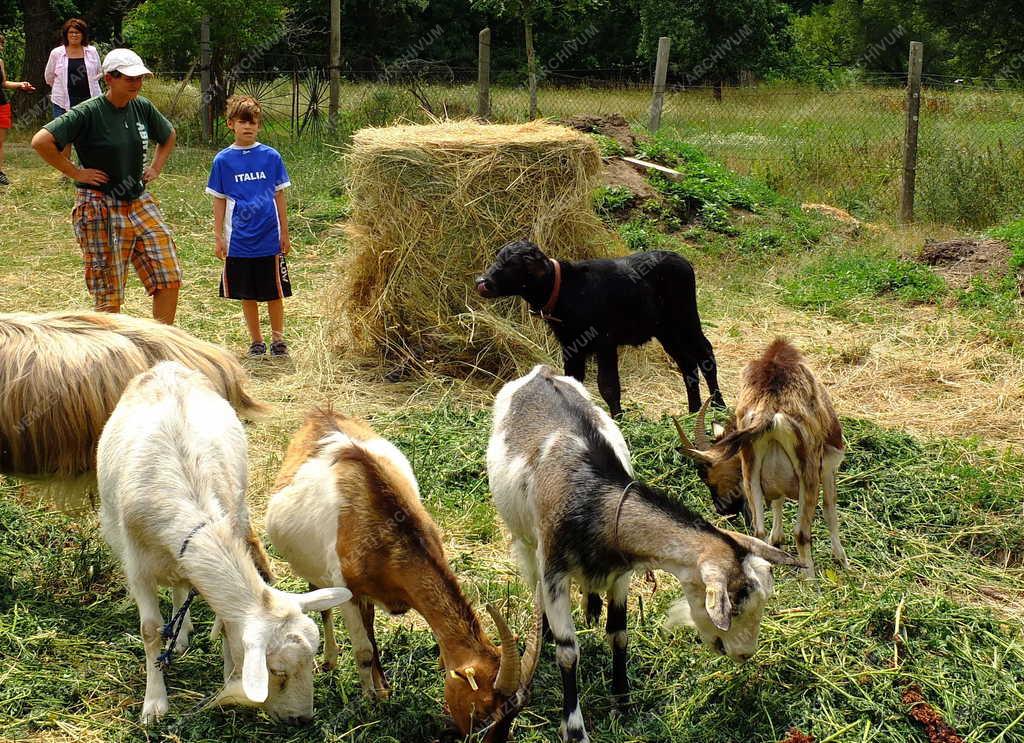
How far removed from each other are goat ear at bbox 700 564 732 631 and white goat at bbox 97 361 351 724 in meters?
1.29

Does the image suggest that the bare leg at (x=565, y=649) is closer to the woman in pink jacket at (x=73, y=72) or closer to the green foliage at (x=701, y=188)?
the green foliage at (x=701, y=188)

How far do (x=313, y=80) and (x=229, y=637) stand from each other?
46.1ft

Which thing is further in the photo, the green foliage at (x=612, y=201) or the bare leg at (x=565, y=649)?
the green foliage at (x=612, y=201)

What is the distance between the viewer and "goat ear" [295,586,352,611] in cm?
369

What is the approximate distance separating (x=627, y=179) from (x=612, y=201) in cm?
63

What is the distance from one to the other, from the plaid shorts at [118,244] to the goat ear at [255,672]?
13.5ft

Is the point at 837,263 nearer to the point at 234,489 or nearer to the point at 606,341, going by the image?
the point at 606,341

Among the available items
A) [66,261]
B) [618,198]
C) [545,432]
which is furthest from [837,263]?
[66,261]

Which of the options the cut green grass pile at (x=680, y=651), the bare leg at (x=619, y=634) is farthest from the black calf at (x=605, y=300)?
the bare leg at (x=619, y=634)

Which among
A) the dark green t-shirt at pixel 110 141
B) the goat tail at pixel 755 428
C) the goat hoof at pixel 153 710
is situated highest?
the dark green t-shirt at pixel 110 141

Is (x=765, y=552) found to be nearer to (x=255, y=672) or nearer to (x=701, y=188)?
(x=255, y=672)

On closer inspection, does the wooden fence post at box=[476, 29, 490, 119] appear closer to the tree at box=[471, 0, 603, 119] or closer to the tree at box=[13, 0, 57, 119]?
the tree at box=[471, 0, 603, 119]

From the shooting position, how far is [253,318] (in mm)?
8336

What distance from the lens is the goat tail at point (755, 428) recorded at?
16.2 feet
